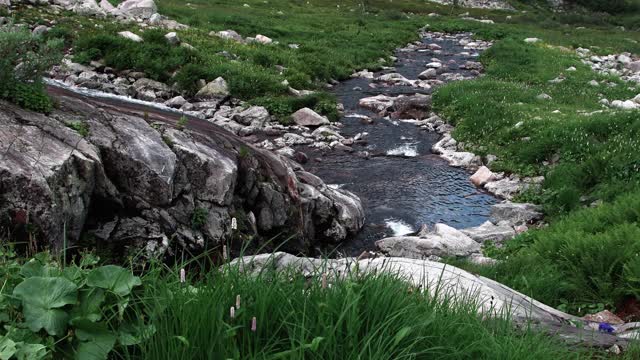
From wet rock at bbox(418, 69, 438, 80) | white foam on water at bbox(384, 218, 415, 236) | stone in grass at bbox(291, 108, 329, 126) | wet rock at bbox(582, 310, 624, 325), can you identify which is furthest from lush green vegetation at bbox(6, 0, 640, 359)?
wet rock at bbox(418, 69, 438, 80)

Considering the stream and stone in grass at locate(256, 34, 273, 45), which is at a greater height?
stone in grass at locate(256, 34, 273, 45)

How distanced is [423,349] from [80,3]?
31.7 meters

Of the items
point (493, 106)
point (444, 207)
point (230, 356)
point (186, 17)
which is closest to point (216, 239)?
point (230, 356)

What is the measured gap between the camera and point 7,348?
2.72 m

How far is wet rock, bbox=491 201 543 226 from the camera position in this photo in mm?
12383

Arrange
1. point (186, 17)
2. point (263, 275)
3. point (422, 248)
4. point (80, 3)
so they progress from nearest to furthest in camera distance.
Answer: point (263, 275) → point (422, 248) → point (80, 3) → point (186, 17)

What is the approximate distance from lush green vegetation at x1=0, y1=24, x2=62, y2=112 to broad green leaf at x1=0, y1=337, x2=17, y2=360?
18.6 ft

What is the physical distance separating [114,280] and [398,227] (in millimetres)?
9543

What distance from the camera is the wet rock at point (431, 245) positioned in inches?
387

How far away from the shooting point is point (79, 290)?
126 inches

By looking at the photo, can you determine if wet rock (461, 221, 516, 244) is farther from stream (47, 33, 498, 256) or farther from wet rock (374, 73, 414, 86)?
wet rock (374, 73, 414, 86)

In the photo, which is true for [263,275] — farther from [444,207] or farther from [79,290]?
[444,207]

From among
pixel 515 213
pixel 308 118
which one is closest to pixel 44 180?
pixel 515 213

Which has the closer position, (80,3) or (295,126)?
(295,126)
